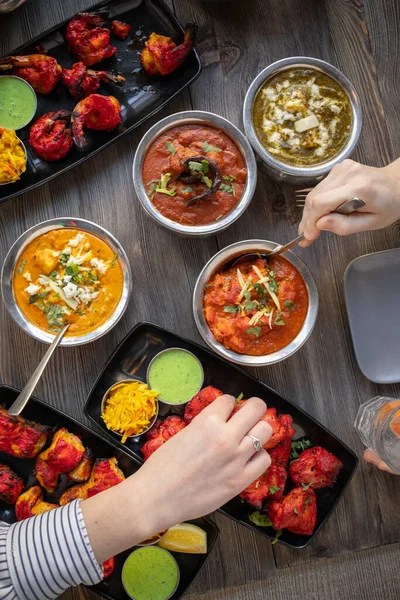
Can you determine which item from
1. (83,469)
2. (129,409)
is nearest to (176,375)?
(129,409)

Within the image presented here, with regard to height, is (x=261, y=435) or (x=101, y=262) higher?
(x=101, y=262)

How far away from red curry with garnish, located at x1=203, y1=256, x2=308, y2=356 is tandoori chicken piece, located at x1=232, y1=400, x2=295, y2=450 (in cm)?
33

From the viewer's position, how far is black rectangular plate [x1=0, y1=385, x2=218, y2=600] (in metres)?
3.22

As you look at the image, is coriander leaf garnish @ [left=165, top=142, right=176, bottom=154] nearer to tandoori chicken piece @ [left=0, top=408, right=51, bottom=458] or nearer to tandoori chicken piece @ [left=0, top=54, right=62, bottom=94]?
tandoori chicken piece @ [left=0, top=54, right=62, bottom=94]

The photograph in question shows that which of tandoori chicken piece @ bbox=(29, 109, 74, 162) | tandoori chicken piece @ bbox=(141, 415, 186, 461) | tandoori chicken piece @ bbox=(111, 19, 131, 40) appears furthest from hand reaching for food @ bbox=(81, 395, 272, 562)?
tandoori chicken piece @ bbox=(111, 19, 131, 40)

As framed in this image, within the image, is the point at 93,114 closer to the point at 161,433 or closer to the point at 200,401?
the point at 200,401

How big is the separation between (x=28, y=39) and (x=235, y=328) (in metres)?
2.08

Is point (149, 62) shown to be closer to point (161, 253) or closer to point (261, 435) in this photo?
point (161, 253)

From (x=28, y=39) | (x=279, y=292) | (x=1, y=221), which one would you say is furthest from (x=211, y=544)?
(x=28, y=39)

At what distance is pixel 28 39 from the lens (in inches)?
138

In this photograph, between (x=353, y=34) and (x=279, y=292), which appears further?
(x=353, y=34)

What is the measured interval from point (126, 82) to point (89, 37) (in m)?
0.31

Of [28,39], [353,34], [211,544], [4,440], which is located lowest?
[211,544]

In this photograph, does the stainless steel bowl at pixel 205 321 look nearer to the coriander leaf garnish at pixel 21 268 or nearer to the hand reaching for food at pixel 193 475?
the hand reaching for food at pixel 193 475
